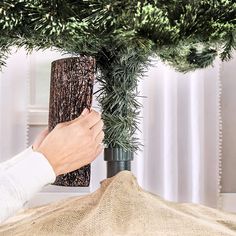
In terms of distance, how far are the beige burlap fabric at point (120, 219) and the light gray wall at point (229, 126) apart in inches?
25.0

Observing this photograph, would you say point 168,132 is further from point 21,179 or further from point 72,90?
point 21,179

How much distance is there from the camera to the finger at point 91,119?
0.71m

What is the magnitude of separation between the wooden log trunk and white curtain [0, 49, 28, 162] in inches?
22.7

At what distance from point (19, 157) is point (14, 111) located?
691 mm

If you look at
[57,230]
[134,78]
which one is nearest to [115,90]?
[134,78]

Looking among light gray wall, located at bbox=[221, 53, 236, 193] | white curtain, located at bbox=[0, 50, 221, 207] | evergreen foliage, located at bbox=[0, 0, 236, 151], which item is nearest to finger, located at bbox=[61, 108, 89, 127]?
evergreen foliage, located at bbox=[0, 0, 236, 151]

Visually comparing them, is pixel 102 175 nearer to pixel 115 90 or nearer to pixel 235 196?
pixel 235 196

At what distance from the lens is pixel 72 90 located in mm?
735

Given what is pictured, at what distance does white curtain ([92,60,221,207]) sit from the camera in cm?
131

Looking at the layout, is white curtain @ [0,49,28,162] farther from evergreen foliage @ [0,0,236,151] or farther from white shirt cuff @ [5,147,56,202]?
white shirt cuff @ [5,147,56,202]

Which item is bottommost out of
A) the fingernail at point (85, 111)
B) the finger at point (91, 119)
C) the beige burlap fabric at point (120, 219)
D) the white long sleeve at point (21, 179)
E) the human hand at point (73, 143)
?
the beige burlap fabric at point (120, 219)

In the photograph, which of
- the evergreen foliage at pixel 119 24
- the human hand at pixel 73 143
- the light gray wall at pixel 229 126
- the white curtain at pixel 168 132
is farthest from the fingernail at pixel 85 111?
the light gray wall at pixel 229 126

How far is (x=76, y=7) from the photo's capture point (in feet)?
2.16

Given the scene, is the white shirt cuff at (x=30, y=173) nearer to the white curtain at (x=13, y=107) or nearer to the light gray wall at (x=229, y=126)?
the white curtain at (x=13, y=107)
